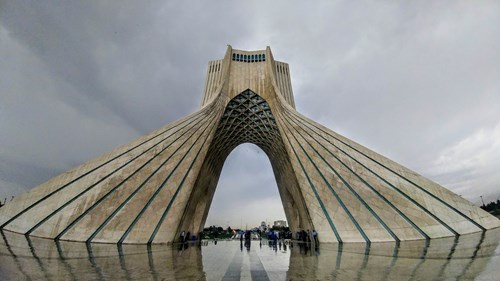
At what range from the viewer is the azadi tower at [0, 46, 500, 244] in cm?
799

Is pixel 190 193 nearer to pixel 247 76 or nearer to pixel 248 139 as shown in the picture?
pixel 247 76

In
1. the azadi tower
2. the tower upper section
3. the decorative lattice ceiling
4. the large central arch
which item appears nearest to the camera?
the azadi tower

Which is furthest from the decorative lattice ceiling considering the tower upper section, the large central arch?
the tower upper section

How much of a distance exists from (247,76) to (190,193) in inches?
432

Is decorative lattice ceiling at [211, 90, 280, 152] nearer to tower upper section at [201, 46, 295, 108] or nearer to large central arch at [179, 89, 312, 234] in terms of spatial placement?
large central arch at [179, 89, 312, 234]

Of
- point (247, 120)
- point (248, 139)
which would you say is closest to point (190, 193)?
point (247, 120)

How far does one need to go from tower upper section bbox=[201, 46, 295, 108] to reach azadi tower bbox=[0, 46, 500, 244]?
14.8 feet

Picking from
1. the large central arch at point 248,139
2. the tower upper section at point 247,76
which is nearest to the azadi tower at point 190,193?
the tower upper section at point 247,76

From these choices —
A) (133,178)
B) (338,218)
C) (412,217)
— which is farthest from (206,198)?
(412,217)

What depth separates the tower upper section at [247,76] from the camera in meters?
17.3

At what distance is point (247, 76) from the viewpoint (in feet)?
60.0

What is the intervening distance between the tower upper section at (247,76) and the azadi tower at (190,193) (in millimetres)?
4497

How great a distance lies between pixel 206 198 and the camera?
71.2 feet

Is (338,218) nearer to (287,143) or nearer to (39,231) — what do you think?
(287,143)
